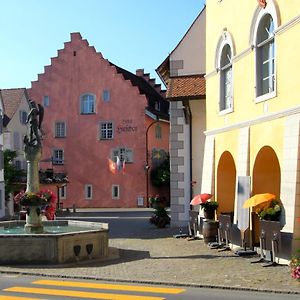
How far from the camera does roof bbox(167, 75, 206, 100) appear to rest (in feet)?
80.7

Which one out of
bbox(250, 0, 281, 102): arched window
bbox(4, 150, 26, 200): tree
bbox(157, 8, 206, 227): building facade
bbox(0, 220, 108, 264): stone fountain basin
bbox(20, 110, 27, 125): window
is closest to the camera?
bbox(0, 220, 108, 264): stone fountain basin

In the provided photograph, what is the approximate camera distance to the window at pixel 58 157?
53.3 metres

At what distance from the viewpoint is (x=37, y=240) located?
14.8 meters

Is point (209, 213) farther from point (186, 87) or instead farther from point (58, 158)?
point (58, 158)

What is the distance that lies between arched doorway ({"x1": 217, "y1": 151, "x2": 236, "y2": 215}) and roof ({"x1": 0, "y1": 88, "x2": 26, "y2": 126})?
3423 centimetres

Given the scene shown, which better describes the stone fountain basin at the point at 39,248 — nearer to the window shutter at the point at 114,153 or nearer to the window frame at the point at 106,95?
the window shutter at the point at 114,153

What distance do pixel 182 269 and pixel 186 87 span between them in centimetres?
1274

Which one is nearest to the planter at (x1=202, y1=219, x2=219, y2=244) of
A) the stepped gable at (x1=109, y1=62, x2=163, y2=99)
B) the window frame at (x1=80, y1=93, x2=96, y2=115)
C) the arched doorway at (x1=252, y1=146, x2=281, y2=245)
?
the arched doorway at (x1=252, y1=146, x2=281, y2=245)

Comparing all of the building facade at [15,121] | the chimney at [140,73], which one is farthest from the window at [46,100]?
the chimney at [140,73]

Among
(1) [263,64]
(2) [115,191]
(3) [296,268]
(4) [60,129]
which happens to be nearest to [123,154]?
(2) [115,191]

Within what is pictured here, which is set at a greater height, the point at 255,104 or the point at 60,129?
the point at 60,129

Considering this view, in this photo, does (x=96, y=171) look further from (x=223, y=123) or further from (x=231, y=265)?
(x=231, y=265)

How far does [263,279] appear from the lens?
1214 cm

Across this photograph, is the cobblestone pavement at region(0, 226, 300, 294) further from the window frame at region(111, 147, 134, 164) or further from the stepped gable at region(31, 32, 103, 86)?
the stepped gable at region(31, 32, 103, 86)
